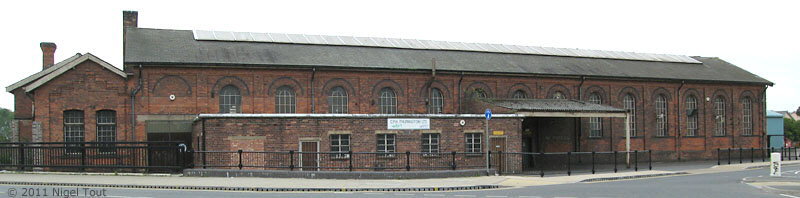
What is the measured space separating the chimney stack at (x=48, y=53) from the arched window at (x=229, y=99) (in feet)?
50.4

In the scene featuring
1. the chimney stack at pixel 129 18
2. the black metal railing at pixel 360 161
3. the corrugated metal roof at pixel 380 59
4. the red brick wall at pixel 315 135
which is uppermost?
the chimney stack at pixel 129 18

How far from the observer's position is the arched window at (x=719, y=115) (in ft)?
147

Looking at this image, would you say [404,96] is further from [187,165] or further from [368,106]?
[187,165]

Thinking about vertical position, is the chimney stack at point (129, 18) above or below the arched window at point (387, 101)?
above

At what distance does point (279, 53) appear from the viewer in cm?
3534

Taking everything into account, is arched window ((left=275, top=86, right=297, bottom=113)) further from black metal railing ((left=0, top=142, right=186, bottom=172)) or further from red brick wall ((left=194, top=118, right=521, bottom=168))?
black metal railing ((left=0, top=142, right=186, bottom=172))

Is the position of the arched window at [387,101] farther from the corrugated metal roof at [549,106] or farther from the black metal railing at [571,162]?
the black metal railing at [571,162]

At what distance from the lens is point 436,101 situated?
3694 cm

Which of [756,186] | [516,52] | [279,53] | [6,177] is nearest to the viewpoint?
[756,186]

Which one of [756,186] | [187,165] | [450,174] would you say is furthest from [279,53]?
[756,186]

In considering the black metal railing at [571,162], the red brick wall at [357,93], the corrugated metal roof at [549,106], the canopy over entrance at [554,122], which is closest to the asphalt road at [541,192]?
the black metal railing at [571,162]

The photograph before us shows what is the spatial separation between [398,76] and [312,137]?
31.7 ft

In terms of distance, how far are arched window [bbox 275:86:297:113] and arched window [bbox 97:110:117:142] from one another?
6.85 m

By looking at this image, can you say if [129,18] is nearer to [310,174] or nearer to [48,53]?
[48,53]
